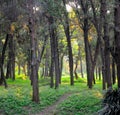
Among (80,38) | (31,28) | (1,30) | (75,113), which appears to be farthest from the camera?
(80,38)

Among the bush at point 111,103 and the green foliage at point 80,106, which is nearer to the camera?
the bush at point 111,103

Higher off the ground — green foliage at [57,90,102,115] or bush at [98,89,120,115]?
bush at [98,89,120,115]

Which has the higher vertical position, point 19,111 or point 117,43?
point 117,43

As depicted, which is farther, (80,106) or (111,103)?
(80,106)

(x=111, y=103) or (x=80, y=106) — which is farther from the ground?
(x=111, y=103)

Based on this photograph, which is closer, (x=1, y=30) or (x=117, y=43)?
(x=117, y=43)

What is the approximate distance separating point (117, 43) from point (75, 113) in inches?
162

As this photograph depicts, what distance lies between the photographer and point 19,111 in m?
15.1

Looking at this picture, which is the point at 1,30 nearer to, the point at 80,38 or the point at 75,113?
the point at 75,113

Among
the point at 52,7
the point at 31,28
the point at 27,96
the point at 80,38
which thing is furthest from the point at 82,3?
the point at 80,38

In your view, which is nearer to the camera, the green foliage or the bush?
the bush

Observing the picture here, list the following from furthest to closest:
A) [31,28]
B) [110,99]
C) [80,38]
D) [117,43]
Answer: [80,38] < [31,28] < [117,43] < [110,99]

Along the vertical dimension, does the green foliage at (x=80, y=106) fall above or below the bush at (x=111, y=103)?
below

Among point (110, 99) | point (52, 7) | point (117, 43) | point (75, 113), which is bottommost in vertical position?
point (75, 113)
